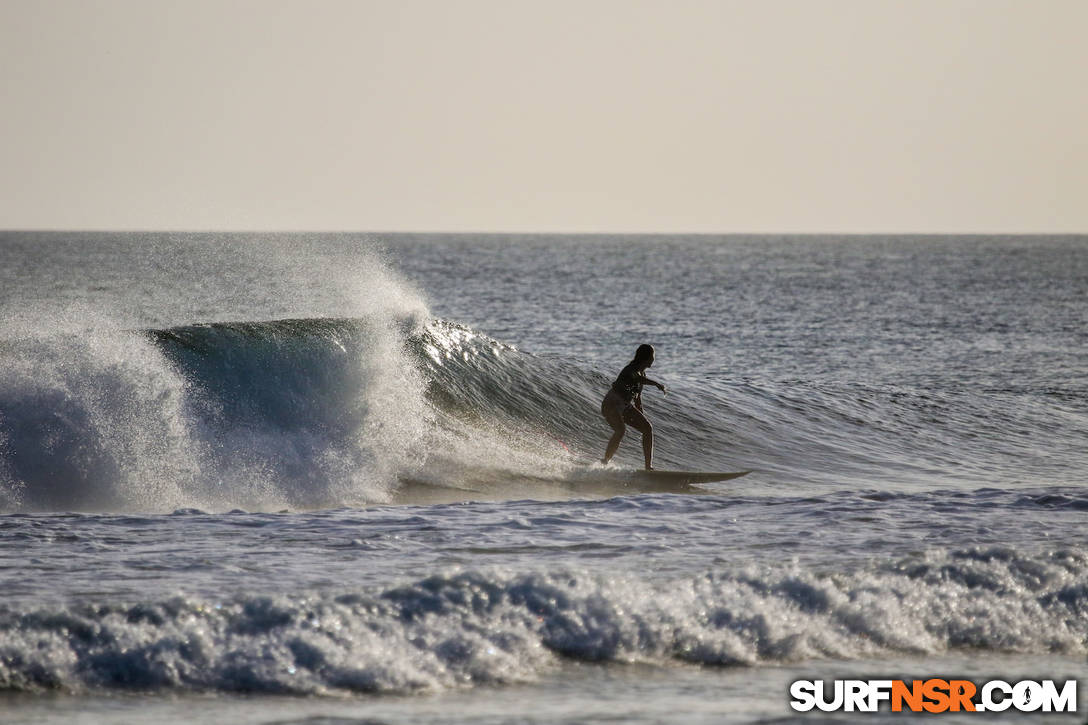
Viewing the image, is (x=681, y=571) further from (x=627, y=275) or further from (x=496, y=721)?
(x=627, y=275)

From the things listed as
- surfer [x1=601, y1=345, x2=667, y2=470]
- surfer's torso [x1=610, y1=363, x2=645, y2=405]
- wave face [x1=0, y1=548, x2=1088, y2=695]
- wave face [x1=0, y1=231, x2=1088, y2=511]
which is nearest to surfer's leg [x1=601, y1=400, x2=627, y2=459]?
surfer [x1=601, y1=345, x2=667, y2=470]

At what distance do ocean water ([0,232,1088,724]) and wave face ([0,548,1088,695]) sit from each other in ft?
0.07

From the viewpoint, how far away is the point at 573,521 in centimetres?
1098

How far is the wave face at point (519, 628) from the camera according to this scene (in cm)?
716

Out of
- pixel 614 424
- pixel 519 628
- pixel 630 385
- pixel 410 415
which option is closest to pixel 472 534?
pixel 519 628

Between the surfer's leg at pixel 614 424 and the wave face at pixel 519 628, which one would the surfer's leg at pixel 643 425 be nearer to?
the surfer's leg at pixel 614 424

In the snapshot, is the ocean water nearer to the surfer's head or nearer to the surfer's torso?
the surfer's torso

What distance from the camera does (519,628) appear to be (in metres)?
7.79

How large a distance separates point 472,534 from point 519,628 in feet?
8.68

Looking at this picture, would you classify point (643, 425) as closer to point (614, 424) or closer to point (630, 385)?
point (614, 424)

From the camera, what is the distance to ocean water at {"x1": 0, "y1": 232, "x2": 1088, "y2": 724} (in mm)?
7168

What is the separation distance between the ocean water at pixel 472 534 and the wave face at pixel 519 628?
2cm

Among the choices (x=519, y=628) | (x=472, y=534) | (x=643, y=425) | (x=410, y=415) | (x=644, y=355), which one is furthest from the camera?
(x=410, y=415)

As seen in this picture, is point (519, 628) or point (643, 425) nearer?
point (519, 628)
